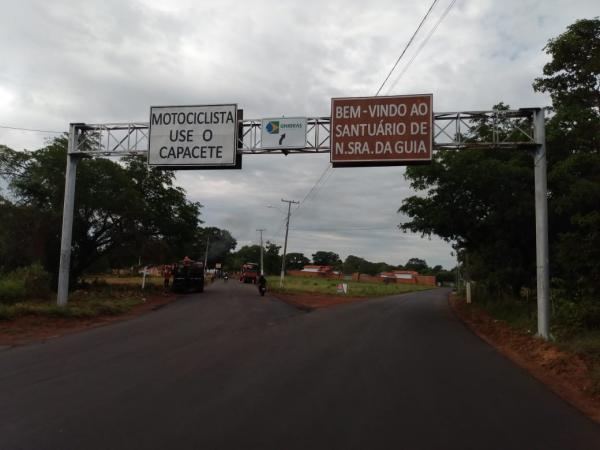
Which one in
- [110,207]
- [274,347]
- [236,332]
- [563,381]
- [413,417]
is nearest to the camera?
[413,417]

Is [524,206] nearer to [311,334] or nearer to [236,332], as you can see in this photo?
[311,334]

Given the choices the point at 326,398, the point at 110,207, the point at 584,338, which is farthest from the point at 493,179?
the point at 110,207

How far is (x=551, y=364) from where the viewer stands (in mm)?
10000

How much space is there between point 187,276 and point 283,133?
22.2 m

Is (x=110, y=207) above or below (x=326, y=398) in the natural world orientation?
above

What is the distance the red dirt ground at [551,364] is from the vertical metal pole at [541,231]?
0.69 metres

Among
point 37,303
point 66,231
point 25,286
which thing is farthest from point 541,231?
point 25,286

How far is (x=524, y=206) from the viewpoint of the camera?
756 inches

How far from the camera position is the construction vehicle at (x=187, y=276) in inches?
1384

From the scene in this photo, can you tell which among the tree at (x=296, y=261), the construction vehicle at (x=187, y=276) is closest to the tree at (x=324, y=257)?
the tree at (x=296, y=261)

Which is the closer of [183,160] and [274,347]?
[274,347]

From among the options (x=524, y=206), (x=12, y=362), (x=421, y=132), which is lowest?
(x=12, y=362)

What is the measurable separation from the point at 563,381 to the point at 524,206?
38.6ft

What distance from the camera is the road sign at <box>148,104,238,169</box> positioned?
15758 mm
